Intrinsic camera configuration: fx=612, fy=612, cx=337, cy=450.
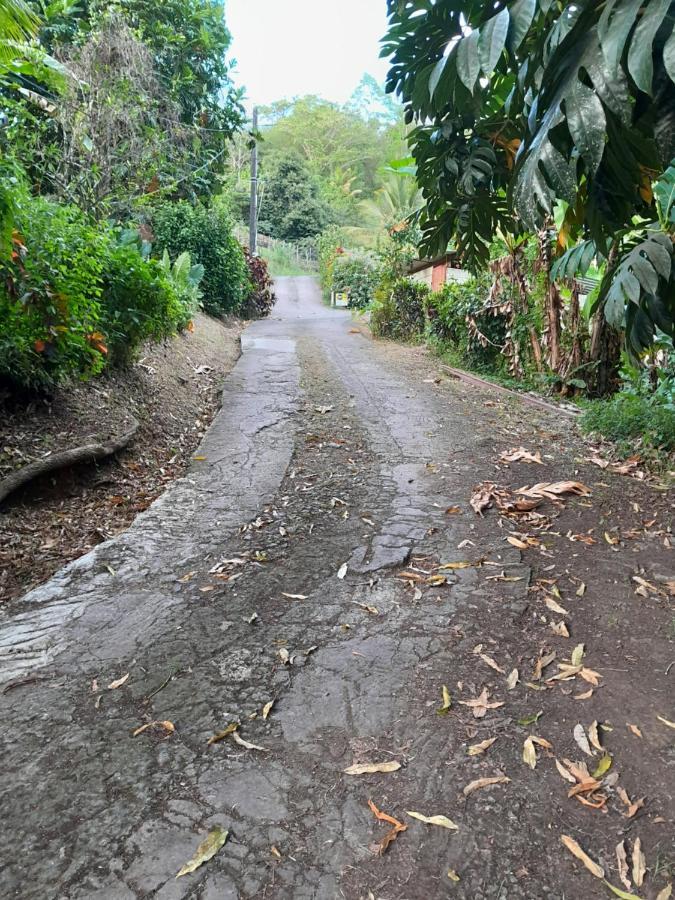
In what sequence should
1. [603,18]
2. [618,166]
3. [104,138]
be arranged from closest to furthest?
[603,18] < [618,166] < [104,138]

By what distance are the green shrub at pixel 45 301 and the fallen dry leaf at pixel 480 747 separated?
133 inches

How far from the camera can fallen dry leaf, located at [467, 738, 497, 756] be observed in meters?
1.87

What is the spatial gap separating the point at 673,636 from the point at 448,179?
2413 millimetres

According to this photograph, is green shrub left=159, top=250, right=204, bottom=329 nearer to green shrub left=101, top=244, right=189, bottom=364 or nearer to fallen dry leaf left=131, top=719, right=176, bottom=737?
green shrub left=101, top=244, right=189, bottom=364

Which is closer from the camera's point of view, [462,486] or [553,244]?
[462,486]

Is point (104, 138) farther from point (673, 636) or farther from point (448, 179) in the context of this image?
point (673, 636)

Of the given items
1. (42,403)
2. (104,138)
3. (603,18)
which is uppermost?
(104,138)

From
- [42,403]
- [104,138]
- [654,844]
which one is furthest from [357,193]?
[654,844]

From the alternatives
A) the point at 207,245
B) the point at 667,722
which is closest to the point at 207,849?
the point at 667,722

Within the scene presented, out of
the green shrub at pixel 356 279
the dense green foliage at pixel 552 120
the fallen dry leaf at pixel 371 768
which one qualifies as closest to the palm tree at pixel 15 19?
the dense green foliage at pixel 552 120

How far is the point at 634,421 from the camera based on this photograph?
16.0ft

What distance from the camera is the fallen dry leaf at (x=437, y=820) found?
162 cm

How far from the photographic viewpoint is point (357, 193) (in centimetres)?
3994

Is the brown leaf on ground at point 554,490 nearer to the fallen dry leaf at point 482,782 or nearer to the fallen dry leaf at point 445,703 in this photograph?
the fallen dry leaf at point 445,703
